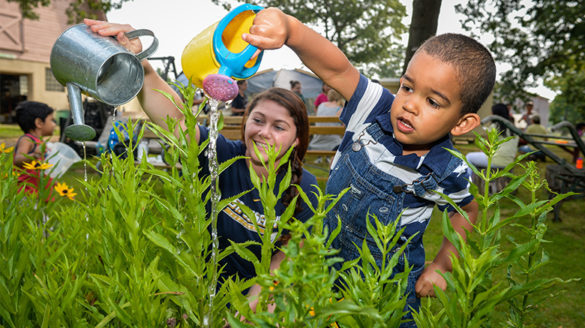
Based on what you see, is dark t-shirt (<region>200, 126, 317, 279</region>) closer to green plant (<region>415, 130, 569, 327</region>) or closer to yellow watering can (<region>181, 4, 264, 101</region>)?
yellow watering can (<region>181, 4, 264, 101</region>)

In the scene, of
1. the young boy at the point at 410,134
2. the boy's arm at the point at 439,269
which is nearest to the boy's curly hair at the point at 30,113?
the young boy at the point at 410,134

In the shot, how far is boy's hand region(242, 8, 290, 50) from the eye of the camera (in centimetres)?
122

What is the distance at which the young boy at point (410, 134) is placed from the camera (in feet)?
5.06

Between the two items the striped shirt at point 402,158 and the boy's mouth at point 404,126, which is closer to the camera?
the boy's mouth at point 404,126

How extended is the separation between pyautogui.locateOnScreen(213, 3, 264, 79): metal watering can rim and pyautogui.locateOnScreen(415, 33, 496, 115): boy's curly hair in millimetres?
700

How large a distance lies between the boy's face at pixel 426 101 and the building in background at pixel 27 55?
2845 centimetres

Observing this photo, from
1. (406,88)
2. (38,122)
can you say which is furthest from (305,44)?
(38,122)

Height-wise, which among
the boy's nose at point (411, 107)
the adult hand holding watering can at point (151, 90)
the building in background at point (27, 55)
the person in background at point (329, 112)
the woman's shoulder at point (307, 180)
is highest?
the boy's nose at point (411, 107)

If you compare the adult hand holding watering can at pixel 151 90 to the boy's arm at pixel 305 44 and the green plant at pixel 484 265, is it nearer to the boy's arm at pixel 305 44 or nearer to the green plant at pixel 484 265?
the boy's arm at pixel 305 44

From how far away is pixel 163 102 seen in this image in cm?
187

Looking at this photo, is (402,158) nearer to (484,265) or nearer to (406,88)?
(406,88)

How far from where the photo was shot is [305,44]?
4.88 ft

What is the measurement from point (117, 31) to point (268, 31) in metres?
0.67

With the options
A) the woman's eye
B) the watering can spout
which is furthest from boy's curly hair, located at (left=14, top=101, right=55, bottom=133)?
the woman's eye
